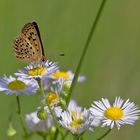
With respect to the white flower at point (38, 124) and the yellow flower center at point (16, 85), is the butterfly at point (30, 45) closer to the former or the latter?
the yellow flower center at point (16, 85)

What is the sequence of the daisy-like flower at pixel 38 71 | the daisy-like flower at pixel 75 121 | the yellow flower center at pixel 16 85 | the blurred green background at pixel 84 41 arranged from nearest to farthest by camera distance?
the daisy-like flower at pixel 75 121, the daisy-like flower at pixel 38 71, the yellow flower center at pixel 16 85, the blurred green background at pixel 84 41

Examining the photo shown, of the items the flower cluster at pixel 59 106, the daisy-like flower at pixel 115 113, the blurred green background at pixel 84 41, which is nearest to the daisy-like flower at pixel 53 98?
the flower cluster at pixel 59 106

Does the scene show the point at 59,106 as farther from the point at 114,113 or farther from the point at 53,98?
the point at 114,113

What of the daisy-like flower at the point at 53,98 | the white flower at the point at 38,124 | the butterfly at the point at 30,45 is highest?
the butterfly at the point at 30,45

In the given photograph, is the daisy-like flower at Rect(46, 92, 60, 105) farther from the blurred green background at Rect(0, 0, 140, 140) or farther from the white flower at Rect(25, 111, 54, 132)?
the blurred green background at Rect(0, 0, 140, 140)

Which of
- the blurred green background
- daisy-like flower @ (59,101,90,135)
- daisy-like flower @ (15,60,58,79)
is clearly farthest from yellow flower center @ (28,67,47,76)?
the blurred green background

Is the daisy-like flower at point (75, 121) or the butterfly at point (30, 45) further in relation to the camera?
the butterfly at point (30, 45)

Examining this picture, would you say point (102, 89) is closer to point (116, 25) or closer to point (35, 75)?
point (116, 25)

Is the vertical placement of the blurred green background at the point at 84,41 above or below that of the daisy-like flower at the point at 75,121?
above
